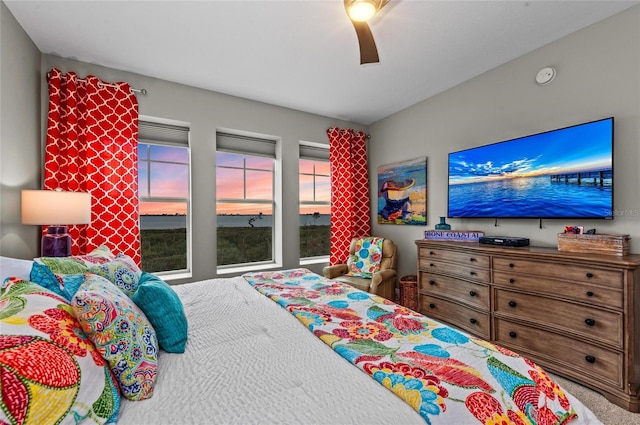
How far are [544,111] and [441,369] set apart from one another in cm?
260

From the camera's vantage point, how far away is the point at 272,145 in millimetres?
3947

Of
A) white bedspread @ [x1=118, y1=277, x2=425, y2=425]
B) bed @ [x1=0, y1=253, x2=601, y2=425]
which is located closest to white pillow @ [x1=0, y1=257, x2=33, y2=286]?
bed @ [x1=0, y1=253, x2=601, y2=425]

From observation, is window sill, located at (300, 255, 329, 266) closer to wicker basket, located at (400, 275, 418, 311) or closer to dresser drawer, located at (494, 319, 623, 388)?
wicker basket, located at (400, 275, 418, 311)

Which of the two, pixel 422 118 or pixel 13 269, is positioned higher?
pixel 422 118

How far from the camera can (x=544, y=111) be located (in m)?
2.50

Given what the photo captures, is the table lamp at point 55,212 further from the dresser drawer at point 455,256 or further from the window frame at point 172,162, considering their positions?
the dresser drawer at point 455,256

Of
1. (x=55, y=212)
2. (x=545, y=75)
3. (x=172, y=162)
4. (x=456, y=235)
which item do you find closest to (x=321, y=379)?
(x=55, y=212)

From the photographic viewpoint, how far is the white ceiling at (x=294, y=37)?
6.67 ft

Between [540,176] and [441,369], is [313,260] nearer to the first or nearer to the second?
[540,176]

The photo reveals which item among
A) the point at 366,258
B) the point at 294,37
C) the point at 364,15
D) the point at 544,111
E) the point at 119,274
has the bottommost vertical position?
the point at 366,258

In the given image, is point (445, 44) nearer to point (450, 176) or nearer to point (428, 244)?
point (450, 176)

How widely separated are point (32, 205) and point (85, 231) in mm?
772

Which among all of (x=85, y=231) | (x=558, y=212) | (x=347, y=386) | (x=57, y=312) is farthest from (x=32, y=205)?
(x=558, y=212)

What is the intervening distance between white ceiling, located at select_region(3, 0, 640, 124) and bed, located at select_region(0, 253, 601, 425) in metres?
1.97
